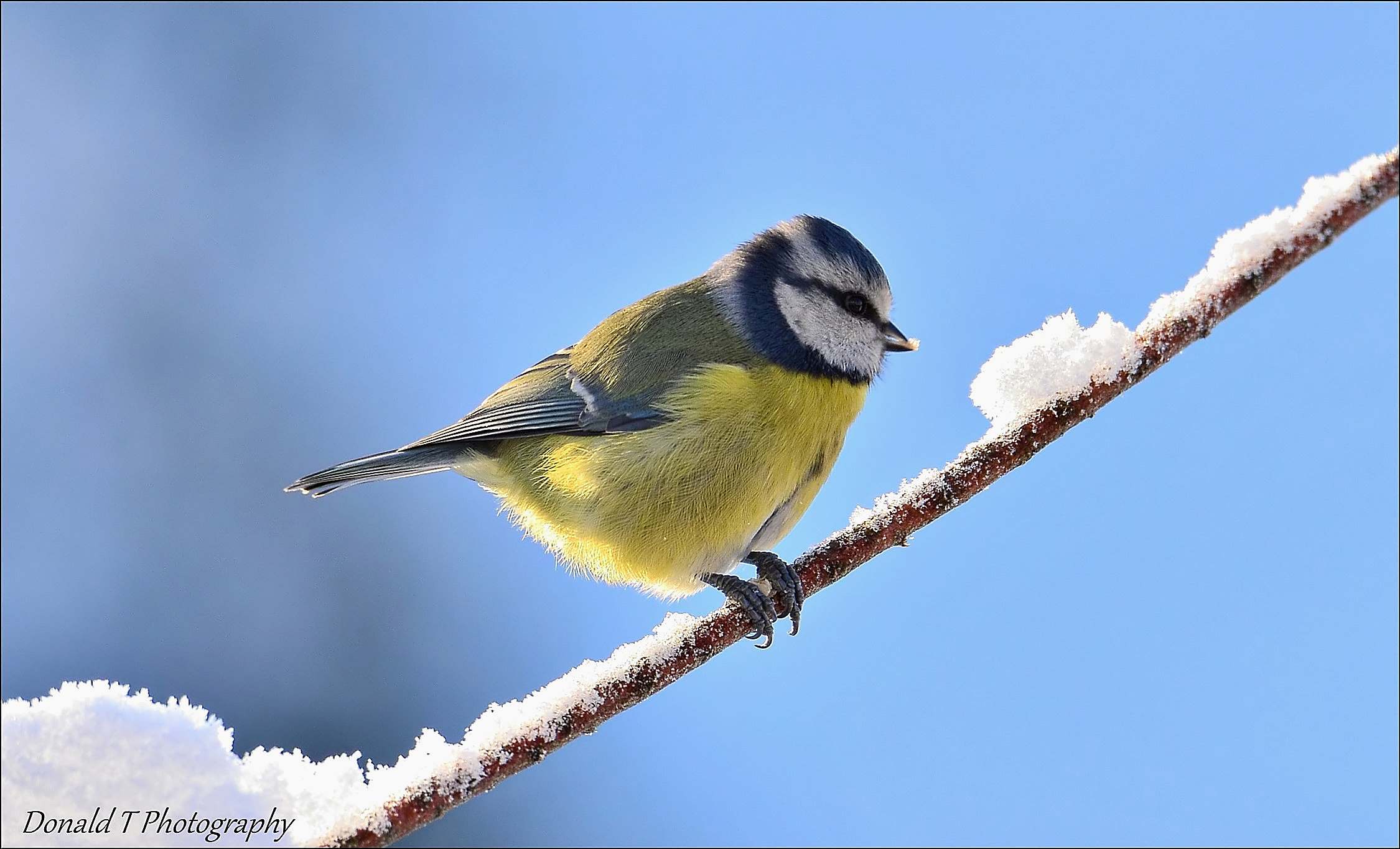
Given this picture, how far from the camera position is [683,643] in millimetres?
1146

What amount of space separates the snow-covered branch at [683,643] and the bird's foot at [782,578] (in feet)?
1.11

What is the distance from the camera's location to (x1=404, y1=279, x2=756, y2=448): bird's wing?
212 cm

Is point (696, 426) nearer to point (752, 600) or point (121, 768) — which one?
point (752, 600)

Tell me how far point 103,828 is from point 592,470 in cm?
137

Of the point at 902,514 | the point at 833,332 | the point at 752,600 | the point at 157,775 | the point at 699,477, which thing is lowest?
the point at 157,775

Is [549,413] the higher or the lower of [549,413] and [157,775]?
the higher

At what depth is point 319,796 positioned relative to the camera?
84 centimetres

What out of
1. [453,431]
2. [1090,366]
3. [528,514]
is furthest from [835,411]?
[1090,366]

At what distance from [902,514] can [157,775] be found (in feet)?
2.52

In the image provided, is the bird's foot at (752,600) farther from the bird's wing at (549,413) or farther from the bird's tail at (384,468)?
the bird's tail at (384,468)

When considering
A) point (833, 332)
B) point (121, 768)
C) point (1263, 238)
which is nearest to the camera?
point (121, 768)

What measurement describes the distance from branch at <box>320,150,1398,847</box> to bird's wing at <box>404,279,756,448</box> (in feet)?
2.79

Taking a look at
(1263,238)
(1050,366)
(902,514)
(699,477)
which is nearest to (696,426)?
(699,477)

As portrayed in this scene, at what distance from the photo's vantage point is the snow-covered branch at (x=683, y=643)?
2.41 feet
